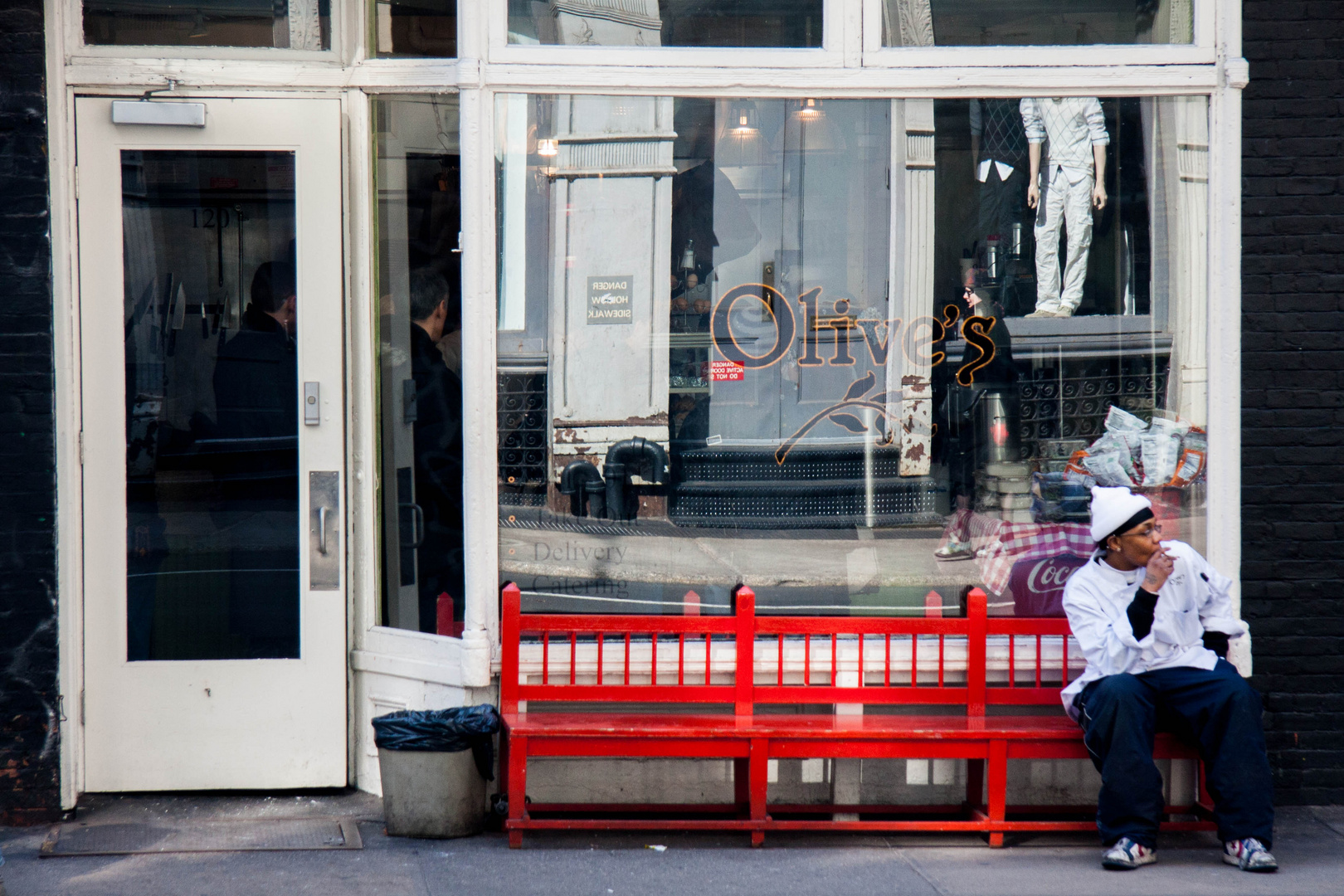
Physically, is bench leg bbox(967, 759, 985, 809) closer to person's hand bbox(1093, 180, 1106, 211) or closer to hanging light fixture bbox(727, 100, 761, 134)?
person's hand bbox(1093, 180, 1106, 211)

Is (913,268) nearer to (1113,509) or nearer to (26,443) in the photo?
(1113,509)

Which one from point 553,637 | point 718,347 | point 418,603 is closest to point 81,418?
point 418,603

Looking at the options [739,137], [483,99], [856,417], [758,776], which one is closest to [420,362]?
[483,99]

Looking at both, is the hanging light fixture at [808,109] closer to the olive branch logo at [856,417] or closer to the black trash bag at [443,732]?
the olive branch logo at [856,417]

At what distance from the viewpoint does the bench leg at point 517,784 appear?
174 inches

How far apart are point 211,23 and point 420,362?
5.18 ft

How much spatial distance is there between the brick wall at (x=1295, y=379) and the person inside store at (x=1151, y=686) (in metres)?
0.57

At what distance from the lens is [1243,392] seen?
4969 mm

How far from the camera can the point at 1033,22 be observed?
506 cm

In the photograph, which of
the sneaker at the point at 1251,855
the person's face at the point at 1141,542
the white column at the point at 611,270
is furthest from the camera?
the white column at the point at 611,270

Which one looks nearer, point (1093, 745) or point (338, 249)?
point (1093, 745)

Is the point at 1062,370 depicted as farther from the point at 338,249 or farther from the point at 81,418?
the point at 81,418

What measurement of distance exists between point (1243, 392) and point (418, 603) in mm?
3414

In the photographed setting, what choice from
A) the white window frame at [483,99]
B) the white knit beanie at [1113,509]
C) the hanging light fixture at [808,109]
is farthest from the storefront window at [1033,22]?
the white knit beanie at [1113,509]
